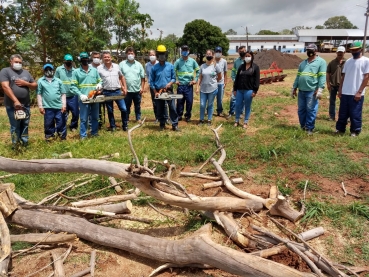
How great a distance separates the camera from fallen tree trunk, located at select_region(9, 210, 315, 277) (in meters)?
2.40

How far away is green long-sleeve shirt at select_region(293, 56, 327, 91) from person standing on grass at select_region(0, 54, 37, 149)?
Answer: 5.48 meters

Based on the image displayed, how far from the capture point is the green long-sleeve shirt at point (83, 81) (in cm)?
651

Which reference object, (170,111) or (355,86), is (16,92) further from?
(355,86)

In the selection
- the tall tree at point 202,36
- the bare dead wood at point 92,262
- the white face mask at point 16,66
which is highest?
the tall tree at point 202,36

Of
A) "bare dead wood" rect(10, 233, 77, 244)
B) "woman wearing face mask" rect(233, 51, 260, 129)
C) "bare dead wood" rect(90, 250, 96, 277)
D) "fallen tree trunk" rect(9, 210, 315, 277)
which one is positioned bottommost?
"bare dead wood" rect(90, 250, 96, 277)

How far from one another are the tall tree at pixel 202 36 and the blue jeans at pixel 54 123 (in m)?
29.9

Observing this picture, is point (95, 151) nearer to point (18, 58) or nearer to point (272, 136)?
point (18, 58)

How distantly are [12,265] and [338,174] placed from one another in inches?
173

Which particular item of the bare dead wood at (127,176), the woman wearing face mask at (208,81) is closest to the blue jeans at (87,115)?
the woman wearing face mask at (208,81)

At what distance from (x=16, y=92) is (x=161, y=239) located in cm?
443

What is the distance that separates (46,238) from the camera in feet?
10.5

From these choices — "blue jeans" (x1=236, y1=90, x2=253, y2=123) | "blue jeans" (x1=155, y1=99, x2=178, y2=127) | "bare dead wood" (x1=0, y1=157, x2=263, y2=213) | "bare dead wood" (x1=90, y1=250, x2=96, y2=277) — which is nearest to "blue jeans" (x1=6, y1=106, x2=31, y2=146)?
"bare dead wood" (x1=0, y1=157, x2=263, y2=213)

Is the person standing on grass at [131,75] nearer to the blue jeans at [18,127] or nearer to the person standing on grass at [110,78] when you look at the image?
the person standing on grass at [110,78]

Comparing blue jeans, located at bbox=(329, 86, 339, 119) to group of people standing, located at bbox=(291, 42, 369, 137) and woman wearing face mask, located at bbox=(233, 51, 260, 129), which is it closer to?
group of people standing, located at bbox=(291, 42, 369, 137)
